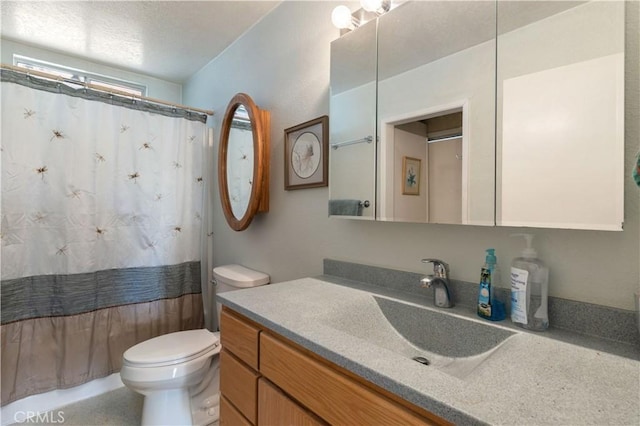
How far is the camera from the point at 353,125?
4.06 feet

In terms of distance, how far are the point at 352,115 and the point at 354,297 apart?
730mm

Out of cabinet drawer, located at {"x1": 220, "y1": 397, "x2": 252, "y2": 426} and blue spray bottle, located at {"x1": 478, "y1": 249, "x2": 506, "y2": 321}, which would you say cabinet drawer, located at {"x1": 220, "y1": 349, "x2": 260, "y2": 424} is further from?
blue spray bottle, located at {"x1": 478, "y1": 249, "x2": 506, "y2": 321}

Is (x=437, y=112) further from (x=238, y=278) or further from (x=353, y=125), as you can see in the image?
(x=238, y=278)

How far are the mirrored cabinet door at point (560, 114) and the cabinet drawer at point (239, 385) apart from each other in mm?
868

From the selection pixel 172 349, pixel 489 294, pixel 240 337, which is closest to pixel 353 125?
A: pixel 489 294

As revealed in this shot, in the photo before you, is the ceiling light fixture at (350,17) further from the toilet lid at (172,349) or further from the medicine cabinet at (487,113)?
the toilet lid at (172,349)

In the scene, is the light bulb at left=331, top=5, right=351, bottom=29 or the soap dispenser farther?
the light bulb at left=331, top=5, right=351, bottom=29

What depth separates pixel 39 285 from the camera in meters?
1.67

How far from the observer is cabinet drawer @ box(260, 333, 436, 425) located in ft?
1.81

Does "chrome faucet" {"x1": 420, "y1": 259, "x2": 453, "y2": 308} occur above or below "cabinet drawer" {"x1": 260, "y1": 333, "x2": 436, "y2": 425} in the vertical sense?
above

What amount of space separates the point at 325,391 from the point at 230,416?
22.0 inches

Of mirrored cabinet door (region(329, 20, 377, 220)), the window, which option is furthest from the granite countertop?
the window

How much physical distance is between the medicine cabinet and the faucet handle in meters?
0.14

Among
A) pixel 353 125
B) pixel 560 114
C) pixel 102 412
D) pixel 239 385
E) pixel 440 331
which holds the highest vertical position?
pixel 353 125
